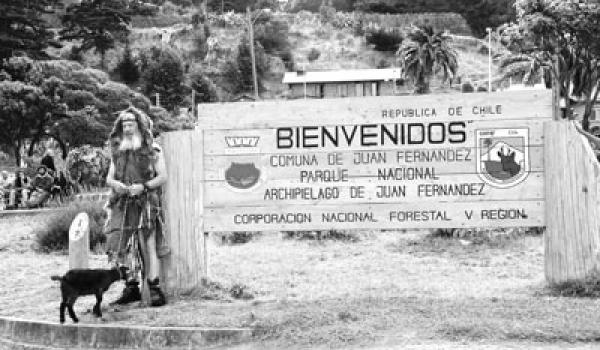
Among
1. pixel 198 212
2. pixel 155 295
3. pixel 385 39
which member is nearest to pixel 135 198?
pixel 198 212

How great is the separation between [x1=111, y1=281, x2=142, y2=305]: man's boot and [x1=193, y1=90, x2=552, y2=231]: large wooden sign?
0.88 m

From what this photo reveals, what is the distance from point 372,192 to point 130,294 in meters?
2.48

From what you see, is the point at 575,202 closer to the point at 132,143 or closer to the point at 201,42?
the point at 132,143

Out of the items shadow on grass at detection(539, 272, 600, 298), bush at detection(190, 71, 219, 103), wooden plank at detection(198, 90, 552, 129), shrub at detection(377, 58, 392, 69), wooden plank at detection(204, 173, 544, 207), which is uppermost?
shrub at detection(377, 58, 392, 69)

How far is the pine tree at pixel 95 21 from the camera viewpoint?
87312mm

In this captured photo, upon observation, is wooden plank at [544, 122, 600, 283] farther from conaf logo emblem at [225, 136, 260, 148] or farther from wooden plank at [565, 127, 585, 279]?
conaf logo emblem at [225, 136, 260, 148]

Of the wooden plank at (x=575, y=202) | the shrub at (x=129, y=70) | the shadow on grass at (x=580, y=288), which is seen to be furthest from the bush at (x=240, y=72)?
the shadow on grass at (x=580, y=288)

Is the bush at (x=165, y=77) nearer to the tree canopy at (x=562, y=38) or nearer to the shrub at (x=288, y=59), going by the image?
the shrub at (x=288, y=59)

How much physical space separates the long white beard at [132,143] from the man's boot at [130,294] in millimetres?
1271

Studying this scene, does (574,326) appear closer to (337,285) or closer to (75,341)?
(337,285)

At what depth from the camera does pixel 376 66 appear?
424 ft

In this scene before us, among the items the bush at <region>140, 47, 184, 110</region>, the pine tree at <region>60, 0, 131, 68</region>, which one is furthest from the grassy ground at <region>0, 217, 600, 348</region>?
the bush at <region>140, 47, 184, 110</region>

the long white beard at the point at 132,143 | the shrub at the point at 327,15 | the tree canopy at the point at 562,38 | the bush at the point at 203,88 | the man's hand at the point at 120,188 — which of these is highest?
the shrub at the point at 327,15

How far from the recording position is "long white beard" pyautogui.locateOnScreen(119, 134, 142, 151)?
7793mm
